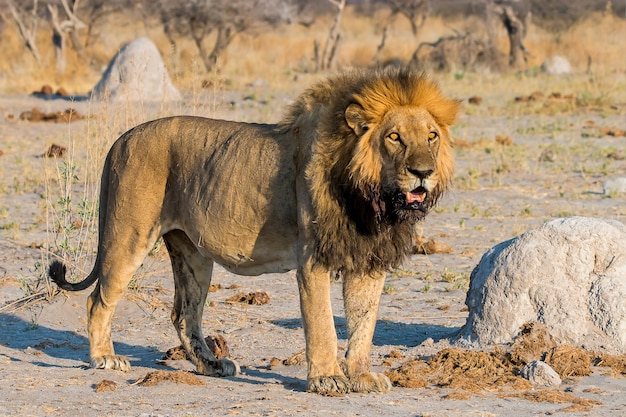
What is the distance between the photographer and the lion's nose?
525 centimetres

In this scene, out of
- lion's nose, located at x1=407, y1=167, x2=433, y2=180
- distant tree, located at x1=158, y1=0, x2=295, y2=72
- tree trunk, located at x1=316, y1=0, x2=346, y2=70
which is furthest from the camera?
distant tree, located at x1=158, y1=0, x2=295, y2=72

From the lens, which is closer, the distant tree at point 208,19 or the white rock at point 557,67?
the white rock at point 557,67

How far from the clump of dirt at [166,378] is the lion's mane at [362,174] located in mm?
1063

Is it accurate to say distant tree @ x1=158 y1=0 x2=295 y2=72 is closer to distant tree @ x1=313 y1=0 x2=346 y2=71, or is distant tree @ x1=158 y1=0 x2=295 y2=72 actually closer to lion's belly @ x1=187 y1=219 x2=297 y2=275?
distant tree @ x1=313 y1=0 x2=346 y2=71

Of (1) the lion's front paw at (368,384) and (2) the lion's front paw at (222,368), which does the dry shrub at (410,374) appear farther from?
(2) the lion's front paw at (222,368)

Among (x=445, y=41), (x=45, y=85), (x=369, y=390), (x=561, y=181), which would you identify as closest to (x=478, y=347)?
(x=369, y=390)

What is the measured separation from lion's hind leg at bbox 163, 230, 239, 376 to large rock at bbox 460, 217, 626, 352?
5.10 feet

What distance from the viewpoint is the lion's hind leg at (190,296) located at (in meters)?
6.61

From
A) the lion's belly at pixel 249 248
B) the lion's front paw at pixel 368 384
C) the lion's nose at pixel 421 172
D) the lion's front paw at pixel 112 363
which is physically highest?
the lion's nose at pixel 421 172

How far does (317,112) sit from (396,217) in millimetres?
720

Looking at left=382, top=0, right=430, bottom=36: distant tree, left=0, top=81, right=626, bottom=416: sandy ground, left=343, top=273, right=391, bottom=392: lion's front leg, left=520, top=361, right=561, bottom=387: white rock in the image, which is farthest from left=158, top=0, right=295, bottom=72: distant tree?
left=520, top=361, right=561, bottom=387: white rock

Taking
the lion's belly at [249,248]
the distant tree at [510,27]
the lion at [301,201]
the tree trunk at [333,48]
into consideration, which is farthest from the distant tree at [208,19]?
the lion's belly at [249,248]

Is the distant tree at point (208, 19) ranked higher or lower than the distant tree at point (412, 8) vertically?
lower

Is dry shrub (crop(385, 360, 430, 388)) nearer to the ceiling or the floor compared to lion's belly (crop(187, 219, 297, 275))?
nearer to the floor
